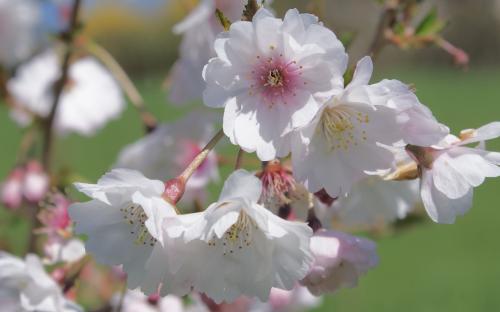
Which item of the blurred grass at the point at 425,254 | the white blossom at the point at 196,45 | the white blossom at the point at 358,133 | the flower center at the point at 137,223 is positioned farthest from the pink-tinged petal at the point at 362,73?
the blurred grass at the point at 425,254

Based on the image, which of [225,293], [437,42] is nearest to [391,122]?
[225,293]

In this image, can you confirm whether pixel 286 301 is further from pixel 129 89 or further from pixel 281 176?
pixel 281 176

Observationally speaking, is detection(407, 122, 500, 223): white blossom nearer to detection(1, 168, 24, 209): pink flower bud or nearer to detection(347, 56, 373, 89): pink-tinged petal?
detection(347, 56, 373, 89): pink-tinged petal

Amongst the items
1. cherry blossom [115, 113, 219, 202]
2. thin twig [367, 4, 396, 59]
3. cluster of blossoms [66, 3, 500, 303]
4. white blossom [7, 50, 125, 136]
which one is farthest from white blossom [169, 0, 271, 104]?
white blossom [7, 50, 125, 136]

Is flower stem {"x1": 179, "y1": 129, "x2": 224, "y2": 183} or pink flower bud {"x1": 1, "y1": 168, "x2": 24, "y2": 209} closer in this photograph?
flower stem {"x1": 179, "y1": 129, "x2": 224, "y2": 183}

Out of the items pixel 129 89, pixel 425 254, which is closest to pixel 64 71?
pixel 129 89

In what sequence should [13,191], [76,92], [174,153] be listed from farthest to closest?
[76,92] → [13,191] → [174,153]

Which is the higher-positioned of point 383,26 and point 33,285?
point 383,26
